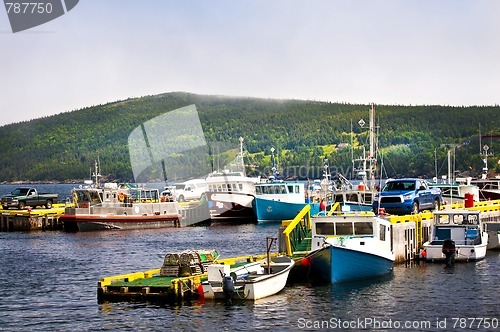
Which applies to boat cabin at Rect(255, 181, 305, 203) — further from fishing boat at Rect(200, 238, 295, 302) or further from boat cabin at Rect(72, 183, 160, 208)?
fishing boat at Rect(200, 238, 295, 302)

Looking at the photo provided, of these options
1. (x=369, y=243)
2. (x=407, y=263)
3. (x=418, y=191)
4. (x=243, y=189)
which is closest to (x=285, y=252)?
(x=369, y=243)

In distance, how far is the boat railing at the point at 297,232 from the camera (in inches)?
1515

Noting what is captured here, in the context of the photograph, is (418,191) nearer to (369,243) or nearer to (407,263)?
(407,263)

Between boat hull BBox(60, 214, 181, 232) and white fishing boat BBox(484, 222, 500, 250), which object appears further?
boat hull BBox(60, 214, 181, 232)

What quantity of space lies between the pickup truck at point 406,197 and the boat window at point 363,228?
32.4 feet

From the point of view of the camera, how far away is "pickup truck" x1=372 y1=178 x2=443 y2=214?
156ft

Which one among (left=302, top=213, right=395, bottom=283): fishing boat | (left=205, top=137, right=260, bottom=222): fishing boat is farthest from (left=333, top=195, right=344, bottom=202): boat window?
(left=302, top=213, right=395, bottom=283): fishing boat

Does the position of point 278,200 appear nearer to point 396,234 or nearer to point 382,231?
point 396,234

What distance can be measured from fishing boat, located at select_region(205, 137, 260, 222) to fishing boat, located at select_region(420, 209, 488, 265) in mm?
36965

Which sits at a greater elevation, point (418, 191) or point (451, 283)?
point (418, 191)

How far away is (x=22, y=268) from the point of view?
148 ft

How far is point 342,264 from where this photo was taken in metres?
35.4

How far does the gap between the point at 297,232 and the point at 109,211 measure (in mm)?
31168

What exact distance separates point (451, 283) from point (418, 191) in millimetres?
12518
